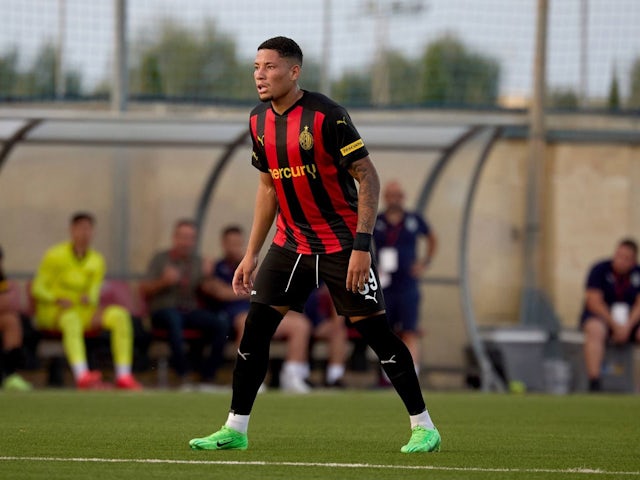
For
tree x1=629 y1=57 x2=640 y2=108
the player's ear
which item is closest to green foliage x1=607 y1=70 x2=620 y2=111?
tree x1=629 y1=57 x2=640 y2=108

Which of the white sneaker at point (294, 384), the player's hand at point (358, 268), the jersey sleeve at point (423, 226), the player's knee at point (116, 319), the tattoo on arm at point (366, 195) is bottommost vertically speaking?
the white sneaker at point (294, 384)

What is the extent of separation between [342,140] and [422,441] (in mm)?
1445

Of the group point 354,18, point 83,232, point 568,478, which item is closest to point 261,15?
point 354,18

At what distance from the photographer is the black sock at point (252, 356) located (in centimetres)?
657

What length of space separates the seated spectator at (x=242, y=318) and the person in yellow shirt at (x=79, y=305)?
3.62 feet

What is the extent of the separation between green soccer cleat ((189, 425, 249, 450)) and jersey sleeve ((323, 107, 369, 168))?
134 cm

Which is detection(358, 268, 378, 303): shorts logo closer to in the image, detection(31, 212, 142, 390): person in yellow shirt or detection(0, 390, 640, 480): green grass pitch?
detection(0, 390, 640, 480): green grass pitch

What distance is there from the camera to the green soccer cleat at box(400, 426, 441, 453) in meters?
6.54

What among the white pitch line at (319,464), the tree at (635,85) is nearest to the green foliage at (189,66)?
the tree at (635,85)

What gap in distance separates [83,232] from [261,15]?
Result: 4.54 m

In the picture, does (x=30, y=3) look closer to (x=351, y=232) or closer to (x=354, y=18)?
(x=354, y=18)

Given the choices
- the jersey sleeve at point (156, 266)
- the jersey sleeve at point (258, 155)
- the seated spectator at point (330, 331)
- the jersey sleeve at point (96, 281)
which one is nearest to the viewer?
the jersey sleeve at point (258, 155)

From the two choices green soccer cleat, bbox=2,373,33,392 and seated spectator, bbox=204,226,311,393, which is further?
seated spectator, bbox=204,226,311,393

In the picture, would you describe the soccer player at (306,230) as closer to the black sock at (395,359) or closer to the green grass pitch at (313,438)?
the black sock at (395,359)
